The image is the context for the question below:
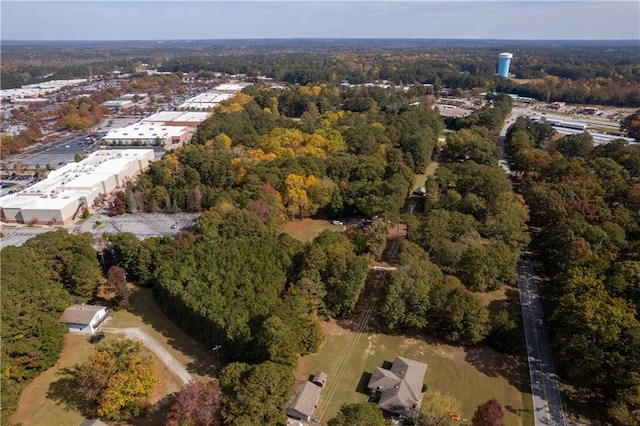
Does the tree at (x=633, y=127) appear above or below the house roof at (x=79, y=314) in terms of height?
above

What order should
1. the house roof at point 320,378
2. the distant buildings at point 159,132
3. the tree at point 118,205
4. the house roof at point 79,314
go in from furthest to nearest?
the distant buildings at point 159,132 < the tree at point 118,205 < the house roof at point 79,314 < the house roof at point 320,378

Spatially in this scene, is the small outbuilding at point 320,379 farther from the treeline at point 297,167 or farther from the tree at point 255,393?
the treeline at point 297,167

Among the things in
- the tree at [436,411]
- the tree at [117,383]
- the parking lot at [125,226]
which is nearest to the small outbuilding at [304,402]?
the tree at [436,411]

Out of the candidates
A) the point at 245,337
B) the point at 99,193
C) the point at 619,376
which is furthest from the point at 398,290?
the point at 99,193

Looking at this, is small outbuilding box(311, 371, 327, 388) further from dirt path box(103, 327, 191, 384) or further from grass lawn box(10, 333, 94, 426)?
grass lawn box(10, 333, 94, 426)

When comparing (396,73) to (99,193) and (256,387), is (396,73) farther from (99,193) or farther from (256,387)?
(256,387)
